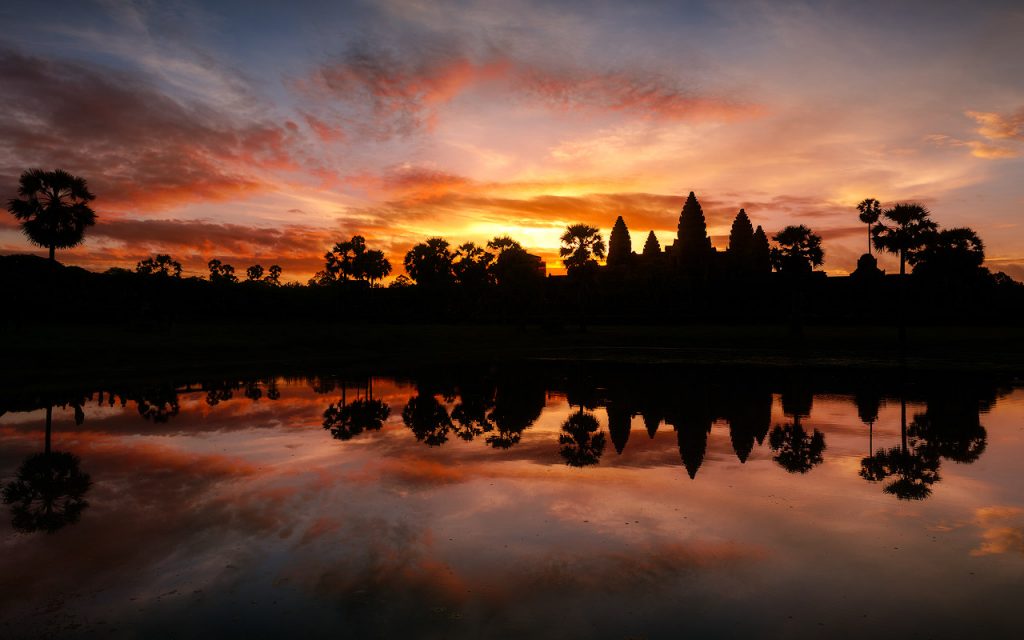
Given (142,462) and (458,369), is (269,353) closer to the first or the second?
(458,369)

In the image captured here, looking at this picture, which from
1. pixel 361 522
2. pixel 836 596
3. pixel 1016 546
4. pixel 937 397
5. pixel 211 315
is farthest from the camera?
pixel 211 315

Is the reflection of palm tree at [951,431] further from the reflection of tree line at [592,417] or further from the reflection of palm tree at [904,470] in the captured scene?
the reflection of palm tree at [904,470]

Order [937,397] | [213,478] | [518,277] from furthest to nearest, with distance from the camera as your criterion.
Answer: [518,277] < [937,397] < [213,478]

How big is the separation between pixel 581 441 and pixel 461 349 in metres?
30.0

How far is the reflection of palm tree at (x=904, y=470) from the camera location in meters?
9.37

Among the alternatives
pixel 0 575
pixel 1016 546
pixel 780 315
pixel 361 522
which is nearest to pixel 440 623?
pixel 361 522

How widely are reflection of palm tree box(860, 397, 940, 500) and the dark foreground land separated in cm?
1887

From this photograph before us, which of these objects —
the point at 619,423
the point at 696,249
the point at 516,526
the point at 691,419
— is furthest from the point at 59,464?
the point at 696,249

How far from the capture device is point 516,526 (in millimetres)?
7887

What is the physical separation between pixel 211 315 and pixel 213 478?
2285 inches

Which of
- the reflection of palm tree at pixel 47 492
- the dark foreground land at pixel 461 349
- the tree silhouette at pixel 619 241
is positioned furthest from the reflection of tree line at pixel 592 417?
the tree silhouette at pixel 619 241

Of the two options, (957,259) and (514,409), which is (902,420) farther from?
(957,259)

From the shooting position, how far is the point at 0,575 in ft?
20.6

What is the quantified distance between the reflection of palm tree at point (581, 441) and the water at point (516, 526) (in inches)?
4.8
